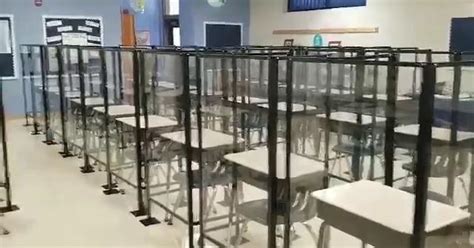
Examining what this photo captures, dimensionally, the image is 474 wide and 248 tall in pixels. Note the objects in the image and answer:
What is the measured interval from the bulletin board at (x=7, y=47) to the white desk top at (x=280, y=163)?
6.77m

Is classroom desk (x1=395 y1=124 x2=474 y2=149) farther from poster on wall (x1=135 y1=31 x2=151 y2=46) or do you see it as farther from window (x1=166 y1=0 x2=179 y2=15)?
window (x1=166 y1=0 x2=179 y2=15)

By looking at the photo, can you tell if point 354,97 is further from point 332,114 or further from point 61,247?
point 61,247

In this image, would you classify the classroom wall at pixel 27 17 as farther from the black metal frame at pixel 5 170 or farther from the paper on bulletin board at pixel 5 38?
the black metal frame at pixel 5 170

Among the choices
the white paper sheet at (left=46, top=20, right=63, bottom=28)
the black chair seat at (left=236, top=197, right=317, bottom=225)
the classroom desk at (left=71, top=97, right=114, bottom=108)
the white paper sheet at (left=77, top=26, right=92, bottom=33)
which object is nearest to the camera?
the black chair seat at (left=236, top=197, right=317, bottom=225)

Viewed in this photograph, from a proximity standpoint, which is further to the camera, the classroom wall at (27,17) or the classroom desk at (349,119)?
the classroom wall at (27,17)

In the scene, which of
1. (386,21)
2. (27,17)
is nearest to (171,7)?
(27,17)

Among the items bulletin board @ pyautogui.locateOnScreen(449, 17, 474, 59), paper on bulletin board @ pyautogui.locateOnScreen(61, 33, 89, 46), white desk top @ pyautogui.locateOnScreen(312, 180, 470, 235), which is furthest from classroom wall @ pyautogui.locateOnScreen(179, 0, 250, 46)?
white desk top @ pyautogui.locateOnScreen(312, 180, 470, 235)

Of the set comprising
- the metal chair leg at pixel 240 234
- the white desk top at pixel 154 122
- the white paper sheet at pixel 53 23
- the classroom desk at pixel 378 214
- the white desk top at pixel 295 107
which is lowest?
the metal chair leg at pixel 240 234

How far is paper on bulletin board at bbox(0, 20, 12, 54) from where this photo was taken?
26.9 ft

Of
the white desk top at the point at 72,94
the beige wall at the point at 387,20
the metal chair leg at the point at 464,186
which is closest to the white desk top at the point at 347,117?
the metal chair leg at the point at 464,186

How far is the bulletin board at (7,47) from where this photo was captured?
822 centimetres

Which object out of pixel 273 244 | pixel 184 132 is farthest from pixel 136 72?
pixel 273 244

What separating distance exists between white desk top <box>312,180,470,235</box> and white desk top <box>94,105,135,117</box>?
8.90ft

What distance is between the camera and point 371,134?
11.5 feet
